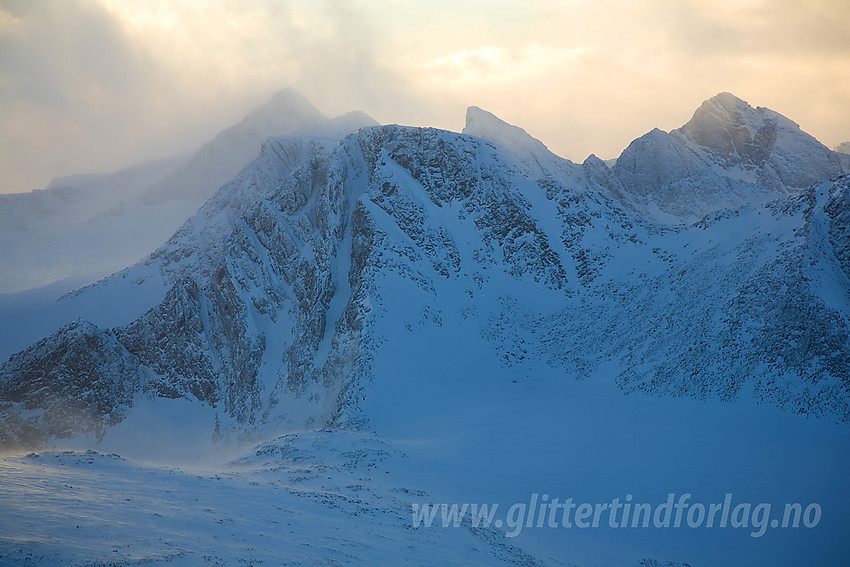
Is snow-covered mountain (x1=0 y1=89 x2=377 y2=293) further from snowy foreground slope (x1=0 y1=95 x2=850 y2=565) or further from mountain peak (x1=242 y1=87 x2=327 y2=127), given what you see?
snowy foreground slope (x1=0 y1=95 x2=850 y2=565)

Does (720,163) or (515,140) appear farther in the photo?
(720,163)

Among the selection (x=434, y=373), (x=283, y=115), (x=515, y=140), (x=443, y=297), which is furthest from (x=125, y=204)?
(x=434, y=373)

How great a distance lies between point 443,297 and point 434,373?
1006 cm

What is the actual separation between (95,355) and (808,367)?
63256mm

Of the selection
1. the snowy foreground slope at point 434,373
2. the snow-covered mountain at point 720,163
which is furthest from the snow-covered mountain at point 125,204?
the snow-covered mountain at point 720,163

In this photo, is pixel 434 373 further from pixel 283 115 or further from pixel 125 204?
pixel 125 204

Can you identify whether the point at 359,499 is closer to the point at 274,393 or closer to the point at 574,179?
the point at 274,393

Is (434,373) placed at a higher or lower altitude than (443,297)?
lower

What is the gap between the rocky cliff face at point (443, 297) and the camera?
38.7m

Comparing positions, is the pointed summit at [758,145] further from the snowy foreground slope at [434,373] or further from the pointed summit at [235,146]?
the pointed summit at [235,146]

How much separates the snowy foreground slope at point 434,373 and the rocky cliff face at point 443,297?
0.26 m

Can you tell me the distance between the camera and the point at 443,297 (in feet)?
180

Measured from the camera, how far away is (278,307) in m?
59.7

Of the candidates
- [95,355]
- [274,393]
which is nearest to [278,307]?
[274,393]
